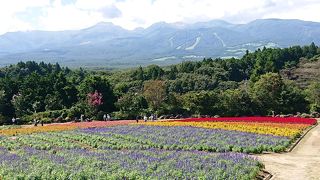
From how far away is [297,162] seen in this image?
23641mm

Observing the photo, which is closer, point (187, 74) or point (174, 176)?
point (174, 176)

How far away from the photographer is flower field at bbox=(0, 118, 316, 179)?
1808 centimetres

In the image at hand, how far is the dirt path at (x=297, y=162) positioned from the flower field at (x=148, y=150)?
101cm

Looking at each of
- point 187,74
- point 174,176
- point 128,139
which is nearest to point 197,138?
point 128,139

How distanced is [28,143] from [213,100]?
2632 cm

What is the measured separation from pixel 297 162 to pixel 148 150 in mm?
7505

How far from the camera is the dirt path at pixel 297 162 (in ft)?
67.1

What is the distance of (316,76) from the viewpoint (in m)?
94.8

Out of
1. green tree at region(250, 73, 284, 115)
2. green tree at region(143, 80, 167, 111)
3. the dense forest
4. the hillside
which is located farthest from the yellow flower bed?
the hillside

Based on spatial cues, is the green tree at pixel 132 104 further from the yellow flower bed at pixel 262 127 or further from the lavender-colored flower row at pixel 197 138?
the lavender-colored flower row at pixel 197 138

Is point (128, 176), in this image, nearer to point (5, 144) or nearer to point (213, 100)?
point (5, 144)

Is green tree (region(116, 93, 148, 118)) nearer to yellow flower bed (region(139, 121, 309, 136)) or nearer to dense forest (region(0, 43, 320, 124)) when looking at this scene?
dense forest (region(0, 43, 320, 124))

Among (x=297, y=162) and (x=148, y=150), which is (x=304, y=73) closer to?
(x=297, y=162)

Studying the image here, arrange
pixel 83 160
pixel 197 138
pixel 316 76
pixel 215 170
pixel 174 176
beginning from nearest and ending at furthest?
1. pixel 174 176
2. pixel 215 170
3. pixel 83 160
4. pixel 197 138
5. pixel 316 76
